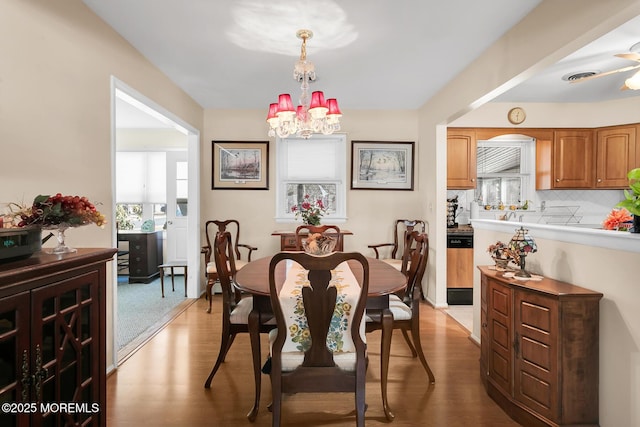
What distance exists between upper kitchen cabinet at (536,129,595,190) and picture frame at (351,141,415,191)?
5.98 ft

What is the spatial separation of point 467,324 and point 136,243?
478 centimetres

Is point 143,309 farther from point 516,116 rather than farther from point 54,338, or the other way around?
point 516,116

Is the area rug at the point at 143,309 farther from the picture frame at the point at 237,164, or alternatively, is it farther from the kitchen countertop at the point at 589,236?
the kitchen countertop at the point at 589,236

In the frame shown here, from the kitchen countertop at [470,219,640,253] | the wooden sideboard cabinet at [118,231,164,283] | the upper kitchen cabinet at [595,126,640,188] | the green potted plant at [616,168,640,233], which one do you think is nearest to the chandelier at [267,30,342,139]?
the kitchen countertop at [470,219,640,253]

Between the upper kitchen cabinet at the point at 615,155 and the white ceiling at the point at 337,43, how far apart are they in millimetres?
553

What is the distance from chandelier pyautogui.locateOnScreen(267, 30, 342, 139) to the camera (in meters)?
2.54

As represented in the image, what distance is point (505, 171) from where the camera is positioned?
186 inches

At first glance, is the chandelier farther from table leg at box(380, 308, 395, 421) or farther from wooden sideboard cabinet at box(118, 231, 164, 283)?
wooden sideboard cabinet at box(118, 231, 164, 283)

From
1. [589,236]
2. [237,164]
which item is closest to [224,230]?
[237,164]

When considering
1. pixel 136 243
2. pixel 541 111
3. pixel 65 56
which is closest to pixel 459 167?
pixel 541 111

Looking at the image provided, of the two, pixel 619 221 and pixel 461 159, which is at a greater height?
pixel 461 159

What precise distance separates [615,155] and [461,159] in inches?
75.4

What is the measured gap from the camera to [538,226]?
2209 mm

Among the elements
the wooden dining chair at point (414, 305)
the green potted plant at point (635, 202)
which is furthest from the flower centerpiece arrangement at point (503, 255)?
the green potted plant at point (635, 202)
